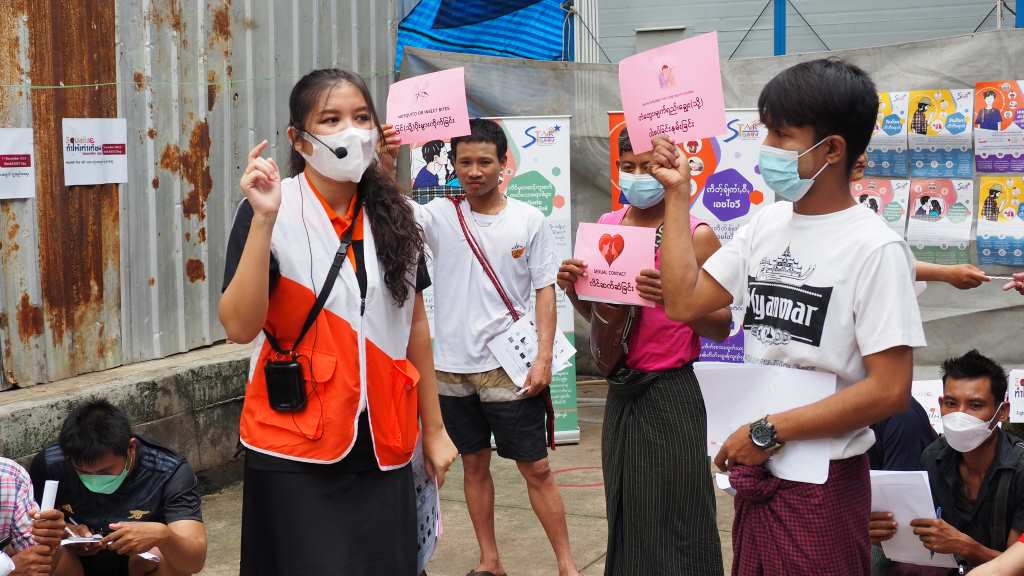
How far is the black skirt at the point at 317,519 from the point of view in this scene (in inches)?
109

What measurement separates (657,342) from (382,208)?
1167 mm

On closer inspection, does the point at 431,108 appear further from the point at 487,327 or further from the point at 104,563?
the point at 104,563

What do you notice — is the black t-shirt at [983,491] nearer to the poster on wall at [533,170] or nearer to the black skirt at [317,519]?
the black skirt at [317,519]

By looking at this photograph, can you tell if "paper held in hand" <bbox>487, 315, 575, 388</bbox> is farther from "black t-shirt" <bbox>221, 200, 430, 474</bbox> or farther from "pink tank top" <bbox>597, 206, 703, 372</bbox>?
"black t-shirt" <bbox>221, 200, 430, 474</bbox>

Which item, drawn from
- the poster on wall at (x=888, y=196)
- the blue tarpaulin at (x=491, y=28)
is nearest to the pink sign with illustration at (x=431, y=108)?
the poster on wall at (x=888, y=196)

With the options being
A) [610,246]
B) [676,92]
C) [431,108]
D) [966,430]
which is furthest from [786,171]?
[431,108]

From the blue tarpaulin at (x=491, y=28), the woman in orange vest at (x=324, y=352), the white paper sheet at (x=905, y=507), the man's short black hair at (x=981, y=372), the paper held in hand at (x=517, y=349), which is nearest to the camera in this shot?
the woman in orange vest at (x=324, y=352)

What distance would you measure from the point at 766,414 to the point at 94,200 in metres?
4.36

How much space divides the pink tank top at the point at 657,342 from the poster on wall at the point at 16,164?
3.21m

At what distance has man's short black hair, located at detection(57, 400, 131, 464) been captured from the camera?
12.4 ft

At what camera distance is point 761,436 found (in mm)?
2482

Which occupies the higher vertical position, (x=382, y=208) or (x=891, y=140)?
(x=891, y=140)

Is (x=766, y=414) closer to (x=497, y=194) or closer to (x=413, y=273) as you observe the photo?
(x=413, y=273)

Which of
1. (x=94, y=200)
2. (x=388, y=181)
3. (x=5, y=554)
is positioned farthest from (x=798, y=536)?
(x=94, y=200)
